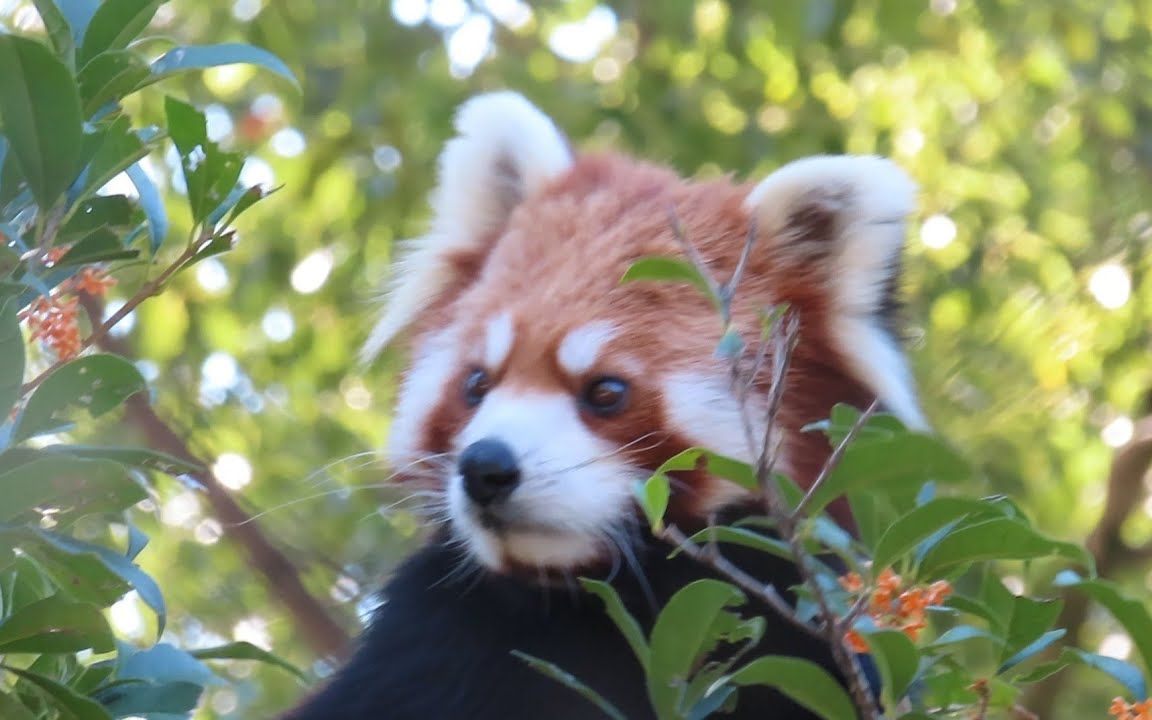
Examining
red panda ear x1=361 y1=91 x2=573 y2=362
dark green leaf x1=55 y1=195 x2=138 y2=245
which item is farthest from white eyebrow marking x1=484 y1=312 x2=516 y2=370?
dark green leaf x1=55 y1=195 x2=138 y2=245

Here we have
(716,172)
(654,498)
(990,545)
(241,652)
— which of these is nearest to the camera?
(654,498)

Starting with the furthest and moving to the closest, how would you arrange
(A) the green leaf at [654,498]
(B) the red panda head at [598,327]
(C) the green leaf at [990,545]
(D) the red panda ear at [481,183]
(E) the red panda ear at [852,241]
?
(D) the red panda ear at [481,183] < (E) the red panda ear at [852,241] < (B) the red panda head at [598,327] < (C) the green leaf at [990,545] < (A) the green leaf at [654,498]

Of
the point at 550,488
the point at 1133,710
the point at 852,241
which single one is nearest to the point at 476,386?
the point at 550,488

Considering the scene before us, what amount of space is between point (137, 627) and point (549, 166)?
1929 mm

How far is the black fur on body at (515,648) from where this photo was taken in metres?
2.27

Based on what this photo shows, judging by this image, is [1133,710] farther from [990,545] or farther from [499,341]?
[499,341]

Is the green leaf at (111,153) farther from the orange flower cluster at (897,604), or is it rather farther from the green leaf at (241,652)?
the orange flower cluster at (897,604)

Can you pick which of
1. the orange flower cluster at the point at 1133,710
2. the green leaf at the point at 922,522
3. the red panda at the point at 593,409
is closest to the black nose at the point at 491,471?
the red panda at the point at 593,409

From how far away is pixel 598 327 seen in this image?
2279 mm

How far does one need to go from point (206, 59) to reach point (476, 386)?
0.80 metres

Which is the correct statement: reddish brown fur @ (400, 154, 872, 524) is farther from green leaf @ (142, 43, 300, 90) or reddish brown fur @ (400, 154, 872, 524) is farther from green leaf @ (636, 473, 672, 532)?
green leaf @ (636, 473, 672, 532)

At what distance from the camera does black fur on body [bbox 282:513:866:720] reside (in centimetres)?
227

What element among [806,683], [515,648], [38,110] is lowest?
[515,648]

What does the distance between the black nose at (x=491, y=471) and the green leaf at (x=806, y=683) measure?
61cm
